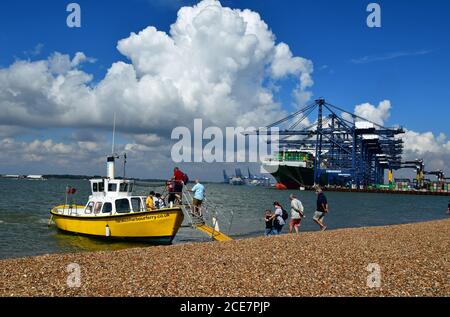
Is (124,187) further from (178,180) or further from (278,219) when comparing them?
(278,219)

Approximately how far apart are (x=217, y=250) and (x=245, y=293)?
17.9ft

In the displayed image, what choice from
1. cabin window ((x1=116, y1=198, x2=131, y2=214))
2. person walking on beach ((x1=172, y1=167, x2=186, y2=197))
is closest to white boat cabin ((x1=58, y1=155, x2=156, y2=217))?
cabin window ((x1=116, y1=198, x2=131, y2=214))

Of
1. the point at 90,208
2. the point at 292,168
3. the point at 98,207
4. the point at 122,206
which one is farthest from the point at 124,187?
the point at 292,168

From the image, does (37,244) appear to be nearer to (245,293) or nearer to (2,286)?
(2,286)

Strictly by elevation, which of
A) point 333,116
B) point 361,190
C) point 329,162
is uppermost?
point 333,116

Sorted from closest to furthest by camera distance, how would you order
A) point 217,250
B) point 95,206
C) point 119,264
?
point 119,264
point 217,250
point 95,206

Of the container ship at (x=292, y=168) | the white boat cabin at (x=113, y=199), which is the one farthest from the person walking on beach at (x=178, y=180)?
the container ship at (x=292, y=168)

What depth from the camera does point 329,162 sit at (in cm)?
13750

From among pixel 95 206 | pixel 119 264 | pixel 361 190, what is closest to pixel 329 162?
pixel 361 190

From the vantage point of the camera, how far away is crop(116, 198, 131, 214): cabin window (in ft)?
67.7

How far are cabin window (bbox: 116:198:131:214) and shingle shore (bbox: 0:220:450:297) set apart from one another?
23.0ft

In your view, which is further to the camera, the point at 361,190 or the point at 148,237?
the point at 361,190

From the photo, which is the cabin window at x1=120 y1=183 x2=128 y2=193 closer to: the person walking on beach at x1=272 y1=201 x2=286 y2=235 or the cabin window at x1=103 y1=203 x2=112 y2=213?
the cabin window at x1=103 y1=203 x2=112 y2=213
